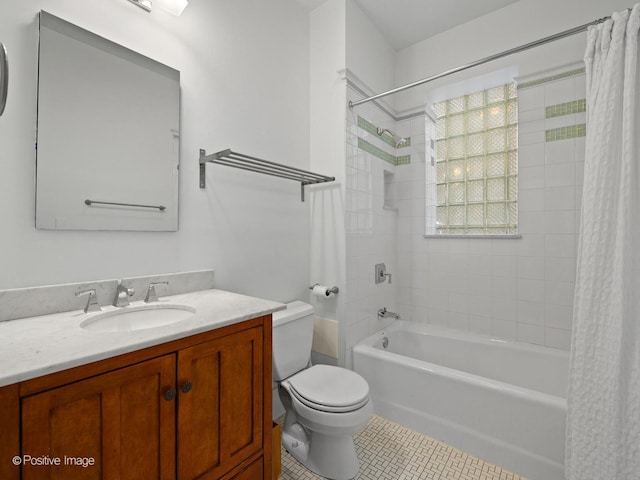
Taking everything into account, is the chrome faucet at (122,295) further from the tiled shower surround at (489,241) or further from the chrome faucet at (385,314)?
the chrome faucet at (385,314)

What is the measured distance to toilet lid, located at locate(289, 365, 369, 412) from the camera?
4.63 ft

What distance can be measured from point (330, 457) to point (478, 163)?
237 centimetres

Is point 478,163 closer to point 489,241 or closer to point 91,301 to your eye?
point 489,241

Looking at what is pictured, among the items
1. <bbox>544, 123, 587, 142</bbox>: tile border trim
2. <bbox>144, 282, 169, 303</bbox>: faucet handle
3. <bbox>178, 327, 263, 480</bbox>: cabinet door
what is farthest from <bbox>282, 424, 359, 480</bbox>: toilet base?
<bbox>544, 123, 587, 142</bbox>: tile border trim

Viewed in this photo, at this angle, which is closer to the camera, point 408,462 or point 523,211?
point 408,462

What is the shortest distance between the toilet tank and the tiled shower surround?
0.40m

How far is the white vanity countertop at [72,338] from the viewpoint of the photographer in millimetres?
657

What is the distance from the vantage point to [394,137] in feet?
8.30

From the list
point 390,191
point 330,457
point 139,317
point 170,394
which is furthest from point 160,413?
point 390,191

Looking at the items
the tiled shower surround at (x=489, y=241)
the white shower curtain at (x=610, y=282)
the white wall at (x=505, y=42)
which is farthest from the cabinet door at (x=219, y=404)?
the white wall at (x=505, y=42)

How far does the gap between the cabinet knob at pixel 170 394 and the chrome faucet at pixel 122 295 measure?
1.63 feet

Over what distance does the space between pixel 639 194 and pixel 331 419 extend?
1.63 meters

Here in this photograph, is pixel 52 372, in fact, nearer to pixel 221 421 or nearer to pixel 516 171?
pixel 221 421

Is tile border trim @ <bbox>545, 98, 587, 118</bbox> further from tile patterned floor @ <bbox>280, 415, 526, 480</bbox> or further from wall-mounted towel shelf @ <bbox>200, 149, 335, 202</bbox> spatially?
tile patterned floor @ <bbox>280, 415, 526, 480</bbox>
